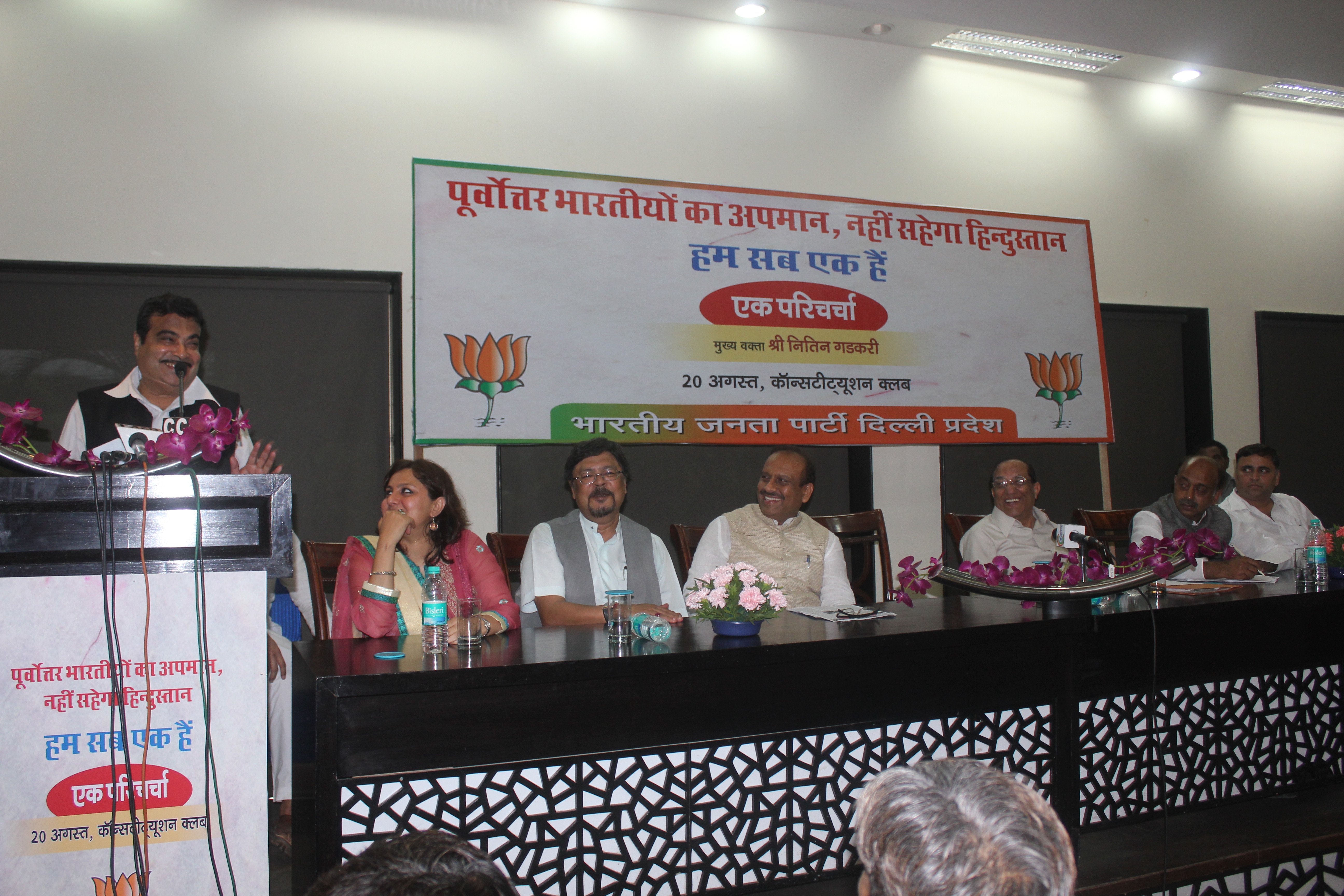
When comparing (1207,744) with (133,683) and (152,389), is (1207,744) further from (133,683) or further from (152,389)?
(152,389)

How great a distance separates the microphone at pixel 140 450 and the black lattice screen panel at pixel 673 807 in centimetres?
73

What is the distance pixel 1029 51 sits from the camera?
4.47 meters

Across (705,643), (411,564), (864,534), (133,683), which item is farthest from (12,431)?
(864,534)

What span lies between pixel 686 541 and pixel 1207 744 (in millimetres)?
1826

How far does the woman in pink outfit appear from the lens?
7.80ft

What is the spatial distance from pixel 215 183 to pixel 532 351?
1334 mm

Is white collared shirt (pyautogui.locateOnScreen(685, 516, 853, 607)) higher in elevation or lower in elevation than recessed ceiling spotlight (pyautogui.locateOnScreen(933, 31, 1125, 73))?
lower

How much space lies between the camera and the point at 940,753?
2.26 metres

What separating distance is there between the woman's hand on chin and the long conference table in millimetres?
274

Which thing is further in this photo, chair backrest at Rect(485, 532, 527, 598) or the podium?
chair backrest at Rect(485, 532, 527, 598)

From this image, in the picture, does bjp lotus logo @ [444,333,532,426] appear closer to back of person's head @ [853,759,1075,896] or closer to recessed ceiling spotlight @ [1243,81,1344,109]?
back of person's head @ [853,759,1075,896]

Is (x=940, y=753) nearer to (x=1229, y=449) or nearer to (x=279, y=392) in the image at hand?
(x=279, y=392)

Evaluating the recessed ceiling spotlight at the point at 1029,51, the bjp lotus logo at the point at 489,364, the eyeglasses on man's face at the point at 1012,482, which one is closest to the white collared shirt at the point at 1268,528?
the eyeglasses on man's face at the point at 1012,482

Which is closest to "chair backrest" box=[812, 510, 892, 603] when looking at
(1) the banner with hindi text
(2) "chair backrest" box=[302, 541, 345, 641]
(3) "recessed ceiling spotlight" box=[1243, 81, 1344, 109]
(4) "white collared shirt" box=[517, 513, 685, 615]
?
(1) the banner with hindi text
